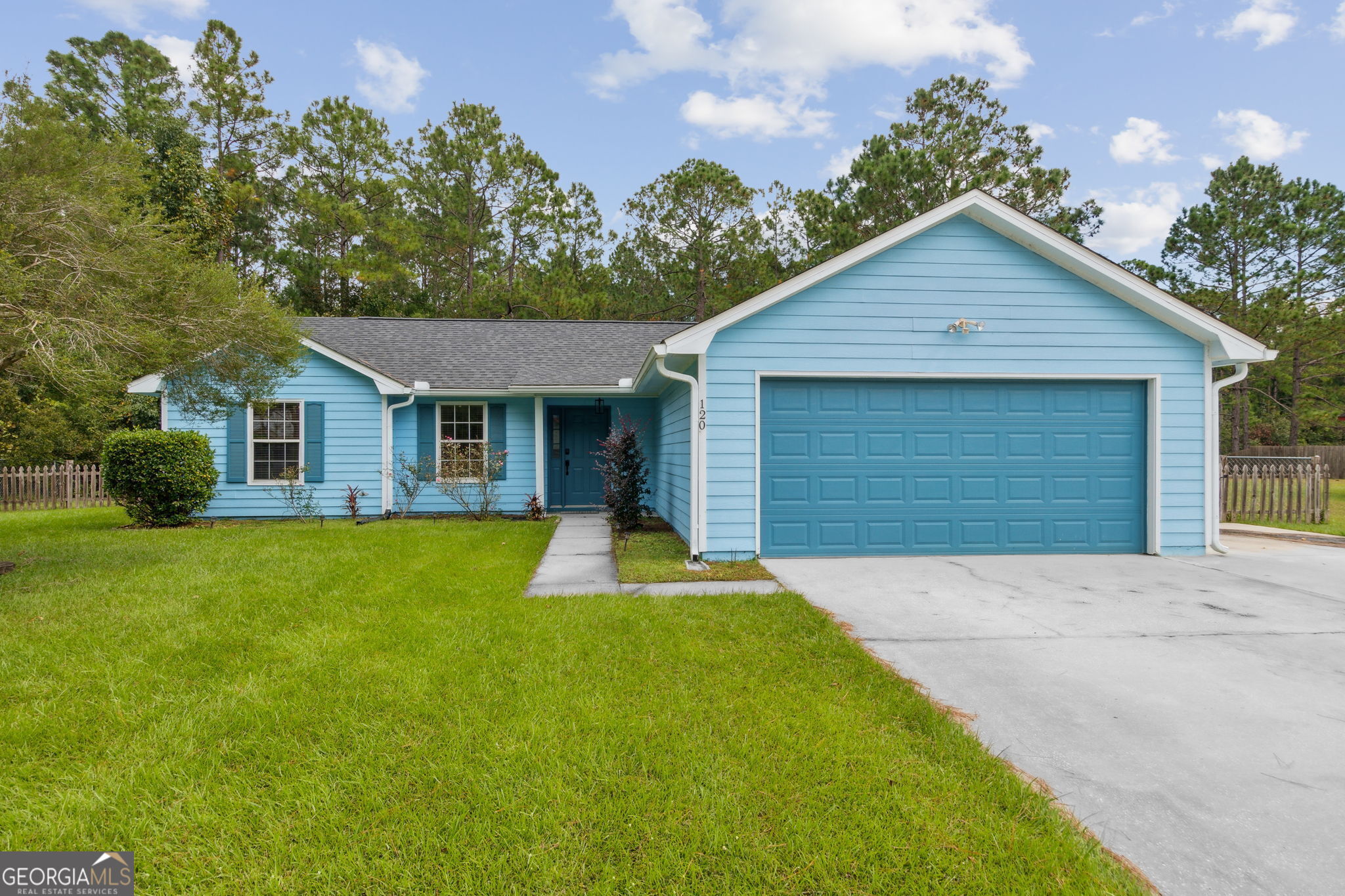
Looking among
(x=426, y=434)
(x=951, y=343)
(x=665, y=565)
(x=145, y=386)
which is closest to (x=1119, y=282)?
(x=951, y=343)

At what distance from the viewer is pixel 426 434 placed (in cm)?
1106

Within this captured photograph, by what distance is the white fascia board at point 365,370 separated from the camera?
10.3m

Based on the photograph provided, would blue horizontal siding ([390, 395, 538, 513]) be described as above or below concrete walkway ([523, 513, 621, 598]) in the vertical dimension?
above

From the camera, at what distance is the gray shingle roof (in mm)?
11180

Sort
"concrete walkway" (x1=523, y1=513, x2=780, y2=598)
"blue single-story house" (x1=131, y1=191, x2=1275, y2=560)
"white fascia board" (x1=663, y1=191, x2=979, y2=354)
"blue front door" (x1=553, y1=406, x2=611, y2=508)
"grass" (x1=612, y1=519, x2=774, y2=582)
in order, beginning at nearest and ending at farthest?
"concrete walkway" (x1=523, y1=513, x2=780, y2=598) < "grass" (x1=612, y1=519, x2=774, y2=582) < "white fascia board" (x1=663, y1=191, x2=979, y2=354) < "blue single-story house" (x1=131, y1=191, x2=1275, y2=560) < "blue front door" (x1=553, y1=406, x2=611, y2=508)

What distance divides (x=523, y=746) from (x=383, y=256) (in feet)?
72.8

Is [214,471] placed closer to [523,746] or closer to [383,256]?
[523,746]

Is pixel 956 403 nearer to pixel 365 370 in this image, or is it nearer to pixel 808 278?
pixel 808 278

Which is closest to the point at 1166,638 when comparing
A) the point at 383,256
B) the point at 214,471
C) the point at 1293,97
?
the point at 1293,97

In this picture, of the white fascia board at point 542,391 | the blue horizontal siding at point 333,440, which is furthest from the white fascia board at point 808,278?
the blue horizontal siding at point 333,440

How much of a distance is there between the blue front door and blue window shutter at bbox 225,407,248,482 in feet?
17.0

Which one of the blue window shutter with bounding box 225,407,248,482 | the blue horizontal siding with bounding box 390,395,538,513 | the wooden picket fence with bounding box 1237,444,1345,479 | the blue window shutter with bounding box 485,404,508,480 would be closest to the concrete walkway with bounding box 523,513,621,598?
the blue horizontal siding with bounding box 390,395,538,513

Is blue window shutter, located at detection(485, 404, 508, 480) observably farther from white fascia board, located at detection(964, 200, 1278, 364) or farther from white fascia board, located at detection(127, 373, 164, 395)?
white fascia board, located at detection(964, 200, 1278, 364)

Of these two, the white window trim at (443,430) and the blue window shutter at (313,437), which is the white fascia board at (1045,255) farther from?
the blue window shutter at (313,437)
